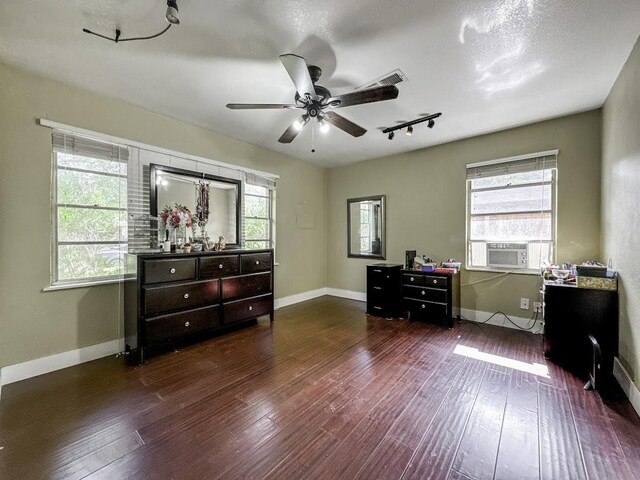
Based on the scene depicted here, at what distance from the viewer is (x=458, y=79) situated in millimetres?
2430

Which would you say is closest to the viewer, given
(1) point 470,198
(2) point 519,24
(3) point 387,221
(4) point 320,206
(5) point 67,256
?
(2) point 519,24

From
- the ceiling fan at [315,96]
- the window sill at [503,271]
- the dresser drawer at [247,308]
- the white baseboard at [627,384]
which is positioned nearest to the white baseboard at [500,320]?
the window sill at [503,271]

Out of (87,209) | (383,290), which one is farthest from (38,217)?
(383,290)

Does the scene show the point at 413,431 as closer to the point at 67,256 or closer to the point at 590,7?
the point at 590,7

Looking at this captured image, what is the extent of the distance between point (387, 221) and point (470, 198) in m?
1.35

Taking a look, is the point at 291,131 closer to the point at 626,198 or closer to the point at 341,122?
the point at 341,122

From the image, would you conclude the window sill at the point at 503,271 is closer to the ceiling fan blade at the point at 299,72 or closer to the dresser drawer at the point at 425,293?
the dresser drawer at the point at 425,293

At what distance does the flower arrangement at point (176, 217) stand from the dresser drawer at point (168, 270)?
18.4 inches

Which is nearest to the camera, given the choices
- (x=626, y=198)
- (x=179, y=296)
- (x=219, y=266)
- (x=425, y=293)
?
(x=626, y=198)

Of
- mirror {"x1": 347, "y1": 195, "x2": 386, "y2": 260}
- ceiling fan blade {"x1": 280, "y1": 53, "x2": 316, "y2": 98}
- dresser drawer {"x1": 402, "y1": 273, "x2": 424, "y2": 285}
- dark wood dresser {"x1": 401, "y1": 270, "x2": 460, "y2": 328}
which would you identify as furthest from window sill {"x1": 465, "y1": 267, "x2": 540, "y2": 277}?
ceiling fan blade {"x1": 280, "y1": 53, "x2": 316, "y2": 98}

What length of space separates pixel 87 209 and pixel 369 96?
2876 mm

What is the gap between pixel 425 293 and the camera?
3766mm

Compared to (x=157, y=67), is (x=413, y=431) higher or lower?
lower

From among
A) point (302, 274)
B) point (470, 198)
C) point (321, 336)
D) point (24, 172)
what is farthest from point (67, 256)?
point (470, 198)
